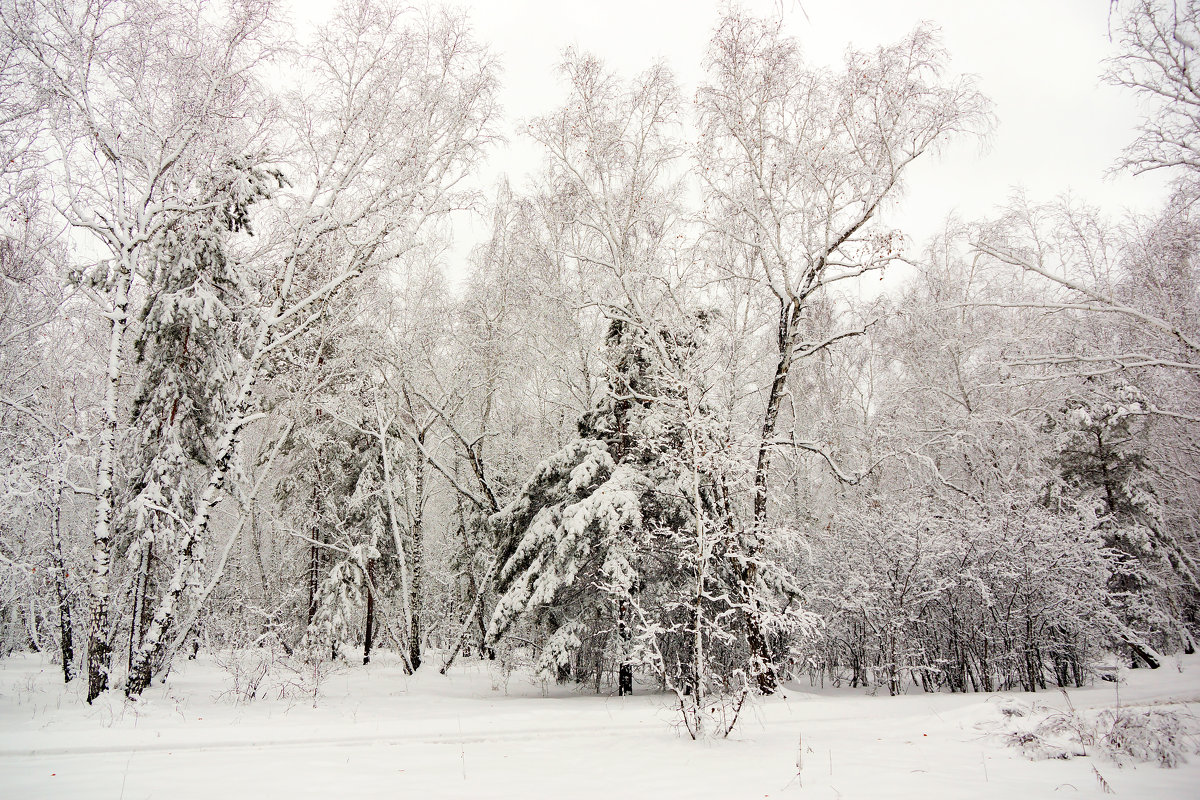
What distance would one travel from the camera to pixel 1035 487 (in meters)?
15.5

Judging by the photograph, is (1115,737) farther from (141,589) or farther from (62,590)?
(62,590)

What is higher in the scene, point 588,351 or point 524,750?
point 588,351

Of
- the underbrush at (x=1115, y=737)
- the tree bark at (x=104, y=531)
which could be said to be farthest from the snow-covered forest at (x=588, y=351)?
the underbrush at (x=1115, y=737)

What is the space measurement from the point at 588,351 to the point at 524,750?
9722mm

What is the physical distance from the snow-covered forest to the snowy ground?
2.44 ft

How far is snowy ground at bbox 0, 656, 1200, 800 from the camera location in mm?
5465

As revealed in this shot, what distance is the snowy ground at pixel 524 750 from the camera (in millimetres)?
5465

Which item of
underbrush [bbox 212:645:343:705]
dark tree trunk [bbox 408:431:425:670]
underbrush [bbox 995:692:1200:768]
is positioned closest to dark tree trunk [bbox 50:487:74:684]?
underbrush [bbox 212:645:343:705]

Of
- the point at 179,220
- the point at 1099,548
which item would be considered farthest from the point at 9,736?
the point at 1099,548

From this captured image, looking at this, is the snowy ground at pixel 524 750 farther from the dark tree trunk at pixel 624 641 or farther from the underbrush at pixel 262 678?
the dark tree trunk at pixel 624 641

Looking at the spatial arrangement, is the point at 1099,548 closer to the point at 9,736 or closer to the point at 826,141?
the point at 826,141

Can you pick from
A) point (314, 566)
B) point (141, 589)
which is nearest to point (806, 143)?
point (141, 589)

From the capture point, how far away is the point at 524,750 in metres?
7.49

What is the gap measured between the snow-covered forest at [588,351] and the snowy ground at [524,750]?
74 centimetres
